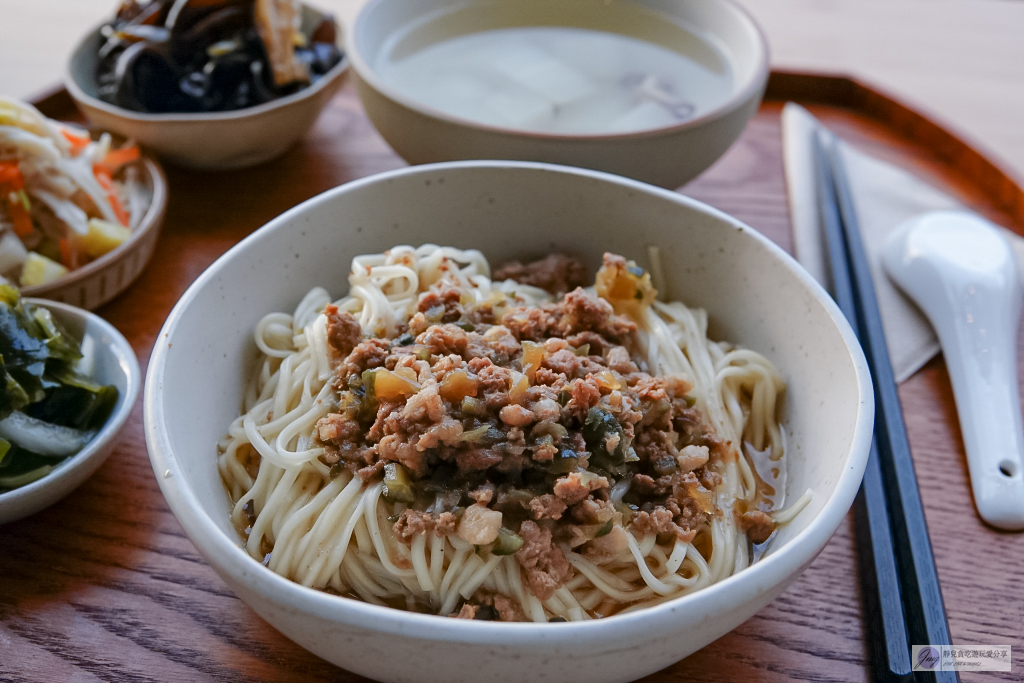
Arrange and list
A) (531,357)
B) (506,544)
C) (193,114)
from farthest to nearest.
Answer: (193,114)
(531,357)
(506,544)

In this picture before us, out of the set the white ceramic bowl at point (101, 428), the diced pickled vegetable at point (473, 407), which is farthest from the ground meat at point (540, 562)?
the white ceramic bowl at point (101, 428)

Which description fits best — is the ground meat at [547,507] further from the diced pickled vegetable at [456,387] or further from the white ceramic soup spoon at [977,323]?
the white ceramic soup spoon at [977,323]

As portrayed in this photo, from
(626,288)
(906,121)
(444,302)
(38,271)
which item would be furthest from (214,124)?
(906,121)

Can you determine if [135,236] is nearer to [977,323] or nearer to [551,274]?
[551,274]

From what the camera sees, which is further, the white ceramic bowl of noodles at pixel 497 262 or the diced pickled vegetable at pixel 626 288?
the diced pickled vegetable at pixel 626 288

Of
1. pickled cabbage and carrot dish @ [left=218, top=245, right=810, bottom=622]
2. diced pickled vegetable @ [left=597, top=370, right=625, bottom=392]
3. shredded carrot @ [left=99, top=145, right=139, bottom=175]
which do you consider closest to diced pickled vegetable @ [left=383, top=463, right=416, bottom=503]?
pickled cabbage and carrot dish @ [left=218, top=245, right=810, bottom=622]

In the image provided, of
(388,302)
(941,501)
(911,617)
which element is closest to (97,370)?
(388,302)
